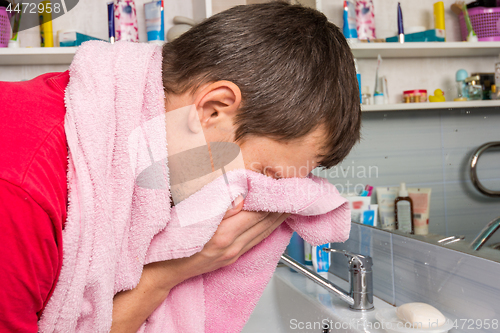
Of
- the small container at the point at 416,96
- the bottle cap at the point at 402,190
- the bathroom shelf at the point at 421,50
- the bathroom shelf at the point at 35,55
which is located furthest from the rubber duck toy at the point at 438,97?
the bathroom shelf at the point at 35,55

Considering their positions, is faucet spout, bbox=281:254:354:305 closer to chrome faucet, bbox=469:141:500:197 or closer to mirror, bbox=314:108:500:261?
mirror, bbox=314:108:500:261

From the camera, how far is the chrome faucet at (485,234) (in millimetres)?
734

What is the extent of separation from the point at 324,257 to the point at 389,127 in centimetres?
48

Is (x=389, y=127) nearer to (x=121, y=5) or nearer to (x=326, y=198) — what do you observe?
(x=326, y=198)

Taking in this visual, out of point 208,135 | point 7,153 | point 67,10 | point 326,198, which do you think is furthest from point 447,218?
point 67,10

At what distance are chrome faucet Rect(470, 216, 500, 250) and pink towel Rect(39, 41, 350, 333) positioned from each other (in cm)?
34

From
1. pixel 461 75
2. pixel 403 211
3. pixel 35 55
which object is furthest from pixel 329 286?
pixel 35 55

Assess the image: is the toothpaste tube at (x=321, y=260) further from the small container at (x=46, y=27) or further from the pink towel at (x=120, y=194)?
the small container at (x=46, y=27)

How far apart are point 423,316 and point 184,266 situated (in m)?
0.44

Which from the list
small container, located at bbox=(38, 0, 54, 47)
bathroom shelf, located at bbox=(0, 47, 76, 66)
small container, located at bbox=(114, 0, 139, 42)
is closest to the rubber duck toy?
small container, located at bbox=(114, 0, 139, 42)

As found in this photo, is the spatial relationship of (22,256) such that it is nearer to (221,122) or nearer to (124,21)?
(221,122)

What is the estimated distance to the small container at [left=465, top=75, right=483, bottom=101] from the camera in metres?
1.02

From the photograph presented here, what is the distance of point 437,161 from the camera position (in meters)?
1.03

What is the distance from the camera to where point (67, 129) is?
0.41 meters
